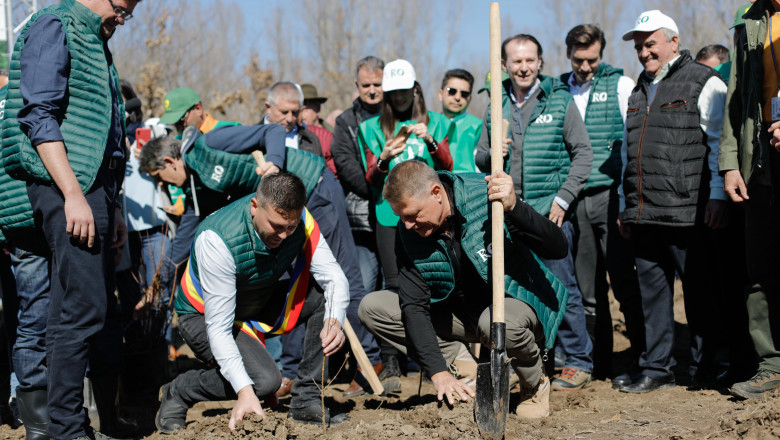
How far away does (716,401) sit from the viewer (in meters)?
4.10

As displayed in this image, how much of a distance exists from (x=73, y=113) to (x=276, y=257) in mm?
1252

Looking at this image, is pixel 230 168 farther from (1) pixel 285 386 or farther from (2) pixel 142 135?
(2) pixel 142 135

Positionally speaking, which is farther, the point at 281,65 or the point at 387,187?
the point at 281,65

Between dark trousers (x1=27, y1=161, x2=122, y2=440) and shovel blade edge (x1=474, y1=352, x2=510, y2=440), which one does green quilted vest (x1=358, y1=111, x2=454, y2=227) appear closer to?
shovel blade edge (x1=474, y1=352, x2=510, y2=440)

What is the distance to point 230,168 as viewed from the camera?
4.88 metres

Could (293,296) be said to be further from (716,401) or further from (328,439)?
(716,401)

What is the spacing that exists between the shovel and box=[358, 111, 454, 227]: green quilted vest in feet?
4.50

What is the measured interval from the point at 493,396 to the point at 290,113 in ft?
10.0

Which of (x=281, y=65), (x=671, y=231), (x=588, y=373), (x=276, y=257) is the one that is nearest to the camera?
(x=276, y=257)

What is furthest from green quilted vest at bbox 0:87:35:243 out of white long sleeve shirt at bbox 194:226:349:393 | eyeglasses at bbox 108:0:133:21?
eyeglasses at bbox 108:0:133:21

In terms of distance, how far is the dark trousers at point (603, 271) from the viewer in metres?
4.83

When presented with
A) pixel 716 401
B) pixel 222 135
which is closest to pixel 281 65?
pixel 222 135

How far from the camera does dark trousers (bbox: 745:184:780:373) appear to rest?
12.9ft

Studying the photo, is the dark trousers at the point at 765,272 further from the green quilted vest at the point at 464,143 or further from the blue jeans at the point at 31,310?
the blue jeans at the point at 31,310
